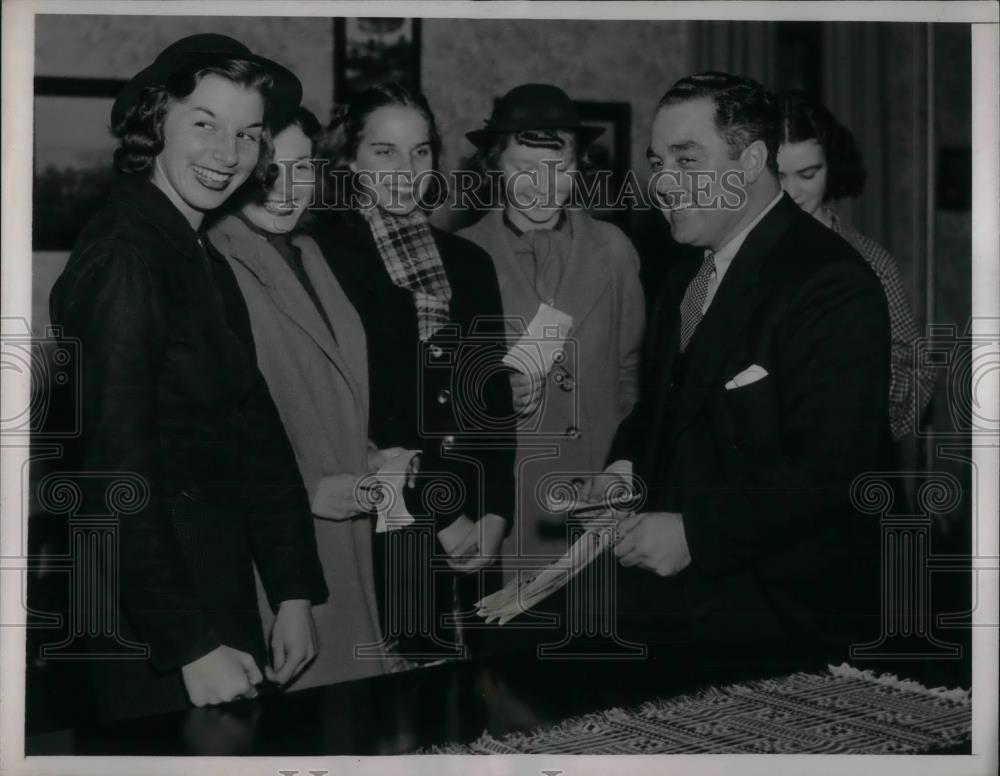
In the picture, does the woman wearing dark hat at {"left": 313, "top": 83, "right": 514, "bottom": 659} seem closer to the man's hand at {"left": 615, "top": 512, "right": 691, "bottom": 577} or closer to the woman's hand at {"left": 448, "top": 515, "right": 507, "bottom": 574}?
the woman's hand at {"left": 448, "top": 515, "right": 507, "bottom": 574}

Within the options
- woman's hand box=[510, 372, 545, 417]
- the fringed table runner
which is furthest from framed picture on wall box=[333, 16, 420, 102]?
the fringed table runner

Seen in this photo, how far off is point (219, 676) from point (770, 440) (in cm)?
140

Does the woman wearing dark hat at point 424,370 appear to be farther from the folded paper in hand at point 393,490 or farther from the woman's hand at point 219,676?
the woman's hand at point 219,676

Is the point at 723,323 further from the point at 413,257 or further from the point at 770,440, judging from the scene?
the point at 413,257

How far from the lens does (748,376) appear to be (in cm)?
289

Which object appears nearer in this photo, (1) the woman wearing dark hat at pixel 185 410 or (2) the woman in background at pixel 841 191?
(1) the woman wearing dark hat at pixel 185 410

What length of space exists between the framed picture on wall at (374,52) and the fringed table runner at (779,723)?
157cm

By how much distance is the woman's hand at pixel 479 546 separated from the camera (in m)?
2.91

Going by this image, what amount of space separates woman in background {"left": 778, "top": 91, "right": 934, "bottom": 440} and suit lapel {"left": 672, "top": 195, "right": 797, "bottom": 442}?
5.6 inches

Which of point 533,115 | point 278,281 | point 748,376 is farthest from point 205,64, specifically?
point 748,376

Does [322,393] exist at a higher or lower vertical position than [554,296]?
lower

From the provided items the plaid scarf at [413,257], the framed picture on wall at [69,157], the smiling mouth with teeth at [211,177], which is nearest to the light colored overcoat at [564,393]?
the plaid scarf at [413,257]

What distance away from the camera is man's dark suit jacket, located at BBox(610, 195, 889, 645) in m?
2.89

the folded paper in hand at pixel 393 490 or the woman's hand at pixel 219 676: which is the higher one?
the folded paper in hand at pixel 393 490
